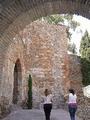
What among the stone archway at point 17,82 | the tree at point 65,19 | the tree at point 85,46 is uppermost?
the tree at point 65,19

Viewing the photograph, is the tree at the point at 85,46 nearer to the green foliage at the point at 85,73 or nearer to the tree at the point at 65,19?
the green foliage at the point at 85,73

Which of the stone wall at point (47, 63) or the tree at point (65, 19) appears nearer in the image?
the stone wall at point (47, 63)

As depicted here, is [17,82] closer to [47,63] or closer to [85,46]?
[47,63]

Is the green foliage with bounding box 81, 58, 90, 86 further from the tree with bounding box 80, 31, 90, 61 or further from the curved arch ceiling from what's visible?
the curved arch ceiling

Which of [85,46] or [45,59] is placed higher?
[85,46]

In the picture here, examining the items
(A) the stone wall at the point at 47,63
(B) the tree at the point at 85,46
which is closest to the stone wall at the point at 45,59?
(A) the stone wall at the point at 47,63

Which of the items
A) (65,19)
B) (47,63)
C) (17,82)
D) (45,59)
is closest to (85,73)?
(47,63)

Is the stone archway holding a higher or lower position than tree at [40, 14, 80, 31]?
lower

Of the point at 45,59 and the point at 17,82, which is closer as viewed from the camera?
the point at 17,82

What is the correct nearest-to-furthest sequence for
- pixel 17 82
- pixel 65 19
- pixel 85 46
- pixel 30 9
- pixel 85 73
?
pixel 30 9 → pixel 17 82 → pixel 85 73 → pixel 85 46 → pixel 65 19

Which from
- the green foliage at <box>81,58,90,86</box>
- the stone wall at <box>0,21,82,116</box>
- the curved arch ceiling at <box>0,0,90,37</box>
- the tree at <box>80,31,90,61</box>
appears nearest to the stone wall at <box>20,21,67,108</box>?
the stone wall at <box>0,21,82,116</box>

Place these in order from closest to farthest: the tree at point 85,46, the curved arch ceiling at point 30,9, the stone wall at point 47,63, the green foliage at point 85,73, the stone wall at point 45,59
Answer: the curved arch ceiling at point 30,9
the stone wall at point 47,63
the stone wall at point 45,59
the green foliage at point 85,73
the tree at point 85,46

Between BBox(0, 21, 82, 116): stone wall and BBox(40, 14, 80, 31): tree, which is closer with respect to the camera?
BBox(0, 21, 82, 116): stone wall

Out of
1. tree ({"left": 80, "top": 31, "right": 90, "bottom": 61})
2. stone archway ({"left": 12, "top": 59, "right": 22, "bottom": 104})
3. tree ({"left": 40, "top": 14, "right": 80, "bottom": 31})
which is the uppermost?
tree ({"left": 40, "top": 14, "right": 80, "bottom": 31})
